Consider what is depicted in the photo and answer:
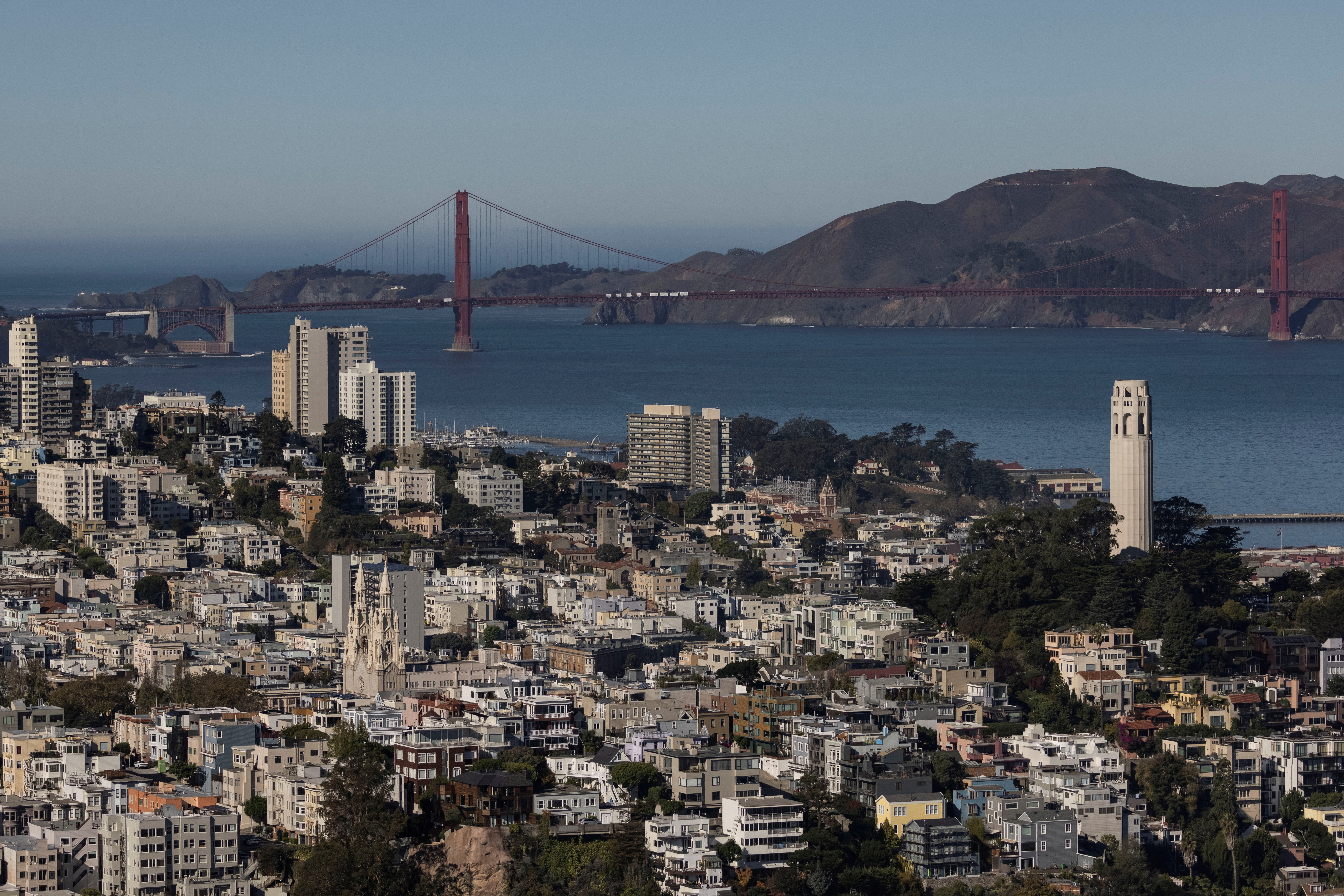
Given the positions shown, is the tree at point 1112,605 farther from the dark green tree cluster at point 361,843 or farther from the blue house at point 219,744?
the dark green tree cluster at point 361,843

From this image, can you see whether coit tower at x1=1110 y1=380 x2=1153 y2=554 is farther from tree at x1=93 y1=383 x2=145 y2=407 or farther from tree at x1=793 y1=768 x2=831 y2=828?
tree at x1=93 y1=383 x2=145 y2=407

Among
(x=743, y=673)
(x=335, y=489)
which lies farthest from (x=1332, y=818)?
(x=335, y=489)

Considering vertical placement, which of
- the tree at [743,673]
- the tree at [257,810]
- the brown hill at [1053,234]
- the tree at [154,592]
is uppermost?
the brown hill at [1053,234]

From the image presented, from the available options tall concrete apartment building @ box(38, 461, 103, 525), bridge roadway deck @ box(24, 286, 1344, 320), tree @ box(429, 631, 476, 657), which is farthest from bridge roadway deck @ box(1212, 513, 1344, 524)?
bridge roadway deck @ box(24, 286, 1344, 320)

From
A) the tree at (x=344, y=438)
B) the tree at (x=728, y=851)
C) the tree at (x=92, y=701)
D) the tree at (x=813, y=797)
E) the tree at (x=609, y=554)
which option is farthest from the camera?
the tree at (x=344, y=438)

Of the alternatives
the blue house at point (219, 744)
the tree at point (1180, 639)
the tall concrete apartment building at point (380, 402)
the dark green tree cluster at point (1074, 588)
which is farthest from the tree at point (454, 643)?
the tall concrete apartment building at point (380, 402)

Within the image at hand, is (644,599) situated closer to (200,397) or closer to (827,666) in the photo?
(827,666)
